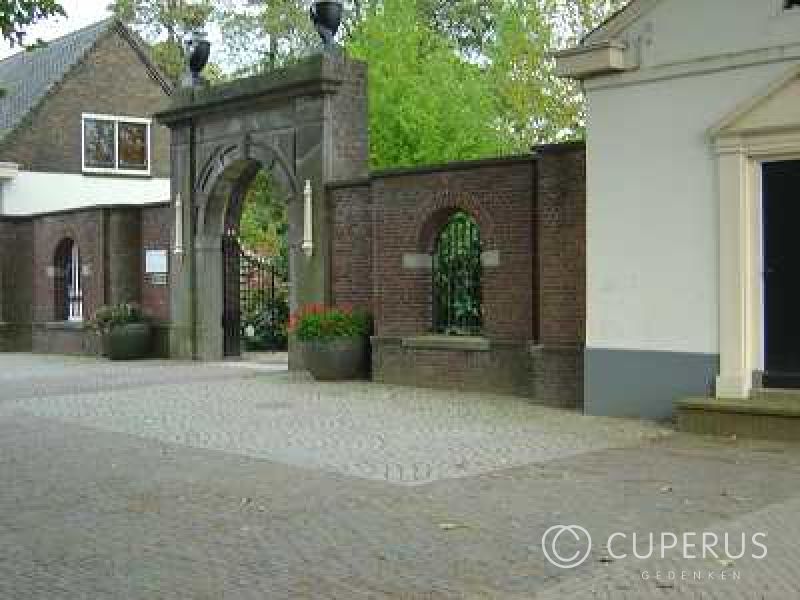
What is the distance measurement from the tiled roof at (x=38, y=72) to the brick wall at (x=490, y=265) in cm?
1642

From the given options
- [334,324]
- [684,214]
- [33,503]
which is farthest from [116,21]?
[33,503]

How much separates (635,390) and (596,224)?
196cm

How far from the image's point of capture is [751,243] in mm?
11500

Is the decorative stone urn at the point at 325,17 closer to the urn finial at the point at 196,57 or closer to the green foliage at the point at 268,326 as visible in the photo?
the urn finial at the point at 196,57

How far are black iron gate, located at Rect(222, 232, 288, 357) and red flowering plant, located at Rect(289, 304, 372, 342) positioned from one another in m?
4.35

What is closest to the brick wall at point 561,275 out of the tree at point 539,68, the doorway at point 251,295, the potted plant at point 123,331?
the doorway at point 251,295

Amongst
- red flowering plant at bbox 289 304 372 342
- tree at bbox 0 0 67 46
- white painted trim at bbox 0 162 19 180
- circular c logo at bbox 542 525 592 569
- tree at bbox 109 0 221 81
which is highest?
tree at bbox 109 0 221 81

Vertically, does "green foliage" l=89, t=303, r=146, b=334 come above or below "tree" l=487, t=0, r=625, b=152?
below

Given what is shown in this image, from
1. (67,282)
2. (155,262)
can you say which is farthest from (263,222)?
(155,262)

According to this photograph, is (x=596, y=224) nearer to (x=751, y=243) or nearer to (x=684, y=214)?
(x=684, y=214)

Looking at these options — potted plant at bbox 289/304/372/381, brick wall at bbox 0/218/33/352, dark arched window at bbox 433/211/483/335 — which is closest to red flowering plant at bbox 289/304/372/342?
potted plant at bbox 289/304/372/381

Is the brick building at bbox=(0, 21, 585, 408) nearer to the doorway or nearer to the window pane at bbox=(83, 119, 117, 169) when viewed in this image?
the doorway

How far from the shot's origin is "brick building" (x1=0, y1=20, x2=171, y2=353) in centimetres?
2311

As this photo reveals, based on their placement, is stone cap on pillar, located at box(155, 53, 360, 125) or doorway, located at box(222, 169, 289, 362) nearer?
stone cap on pillar, located at box(155, 53, 360, 125)
